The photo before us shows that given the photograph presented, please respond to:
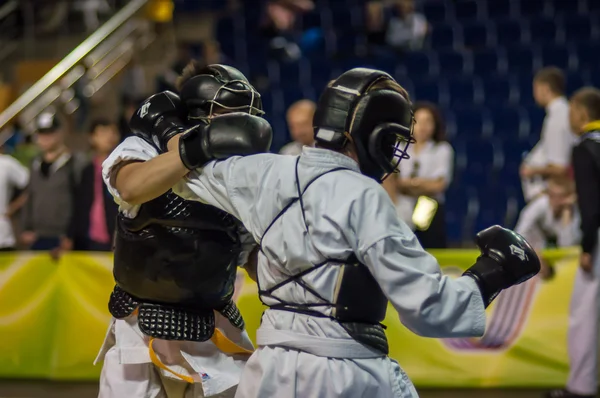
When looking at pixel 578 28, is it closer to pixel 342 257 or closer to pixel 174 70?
pixel 174 70

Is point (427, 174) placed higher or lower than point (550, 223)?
higher

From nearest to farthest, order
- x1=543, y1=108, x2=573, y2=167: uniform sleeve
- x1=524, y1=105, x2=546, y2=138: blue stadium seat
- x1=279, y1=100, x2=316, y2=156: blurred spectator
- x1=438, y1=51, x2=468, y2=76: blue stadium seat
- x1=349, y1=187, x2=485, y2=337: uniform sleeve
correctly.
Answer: x1=349, y1=187, x2=485, y2=337: uniform sleeve → x1=279, y1=100, x2=316, y2=156: blurred spectator → x1=543, y1=108, x2=573, y2=167: uniform sleeve → x1=524, y1=105, x2=546, y2=138: blue stadium seat → x1=438, y1=51, x2=468, y2=76: blue stadium seat

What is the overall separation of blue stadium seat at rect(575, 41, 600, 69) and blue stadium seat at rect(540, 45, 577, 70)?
10cm

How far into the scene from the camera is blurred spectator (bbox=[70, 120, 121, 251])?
694 centimetres

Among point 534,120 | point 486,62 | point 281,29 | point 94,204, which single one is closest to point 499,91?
point 486,62

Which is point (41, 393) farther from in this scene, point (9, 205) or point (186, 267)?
point (186, 267)

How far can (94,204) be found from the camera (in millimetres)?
6961

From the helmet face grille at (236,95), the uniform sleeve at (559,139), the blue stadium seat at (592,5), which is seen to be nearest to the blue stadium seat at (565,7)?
the blue stadium seat at (592,5)

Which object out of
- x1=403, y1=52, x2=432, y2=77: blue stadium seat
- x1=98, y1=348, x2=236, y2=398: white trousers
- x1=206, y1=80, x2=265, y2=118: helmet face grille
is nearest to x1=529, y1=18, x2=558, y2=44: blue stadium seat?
x1=403, y1=52, x2=432, y2=77: blue stadium seat

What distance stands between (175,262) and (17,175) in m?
4.90

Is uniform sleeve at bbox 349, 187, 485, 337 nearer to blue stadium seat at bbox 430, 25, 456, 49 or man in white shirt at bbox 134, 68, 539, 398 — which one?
man in white shirt at bbox 134, 68, 539, 398

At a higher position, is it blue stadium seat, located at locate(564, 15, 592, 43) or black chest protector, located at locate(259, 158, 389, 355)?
black chest protector, located at locate(259, 158, 389, 355)

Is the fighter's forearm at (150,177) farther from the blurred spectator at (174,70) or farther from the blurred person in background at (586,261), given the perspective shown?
the blurred spectator at (174,70)

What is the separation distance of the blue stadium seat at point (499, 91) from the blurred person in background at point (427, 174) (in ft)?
9.47
